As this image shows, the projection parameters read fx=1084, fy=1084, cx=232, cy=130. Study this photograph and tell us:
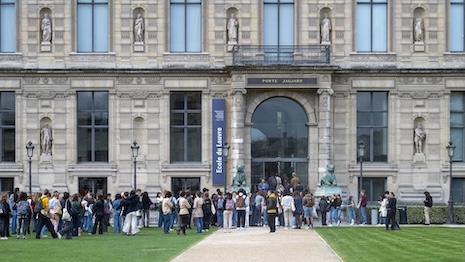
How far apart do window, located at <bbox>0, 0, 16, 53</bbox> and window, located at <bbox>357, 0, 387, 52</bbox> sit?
65.2 feet

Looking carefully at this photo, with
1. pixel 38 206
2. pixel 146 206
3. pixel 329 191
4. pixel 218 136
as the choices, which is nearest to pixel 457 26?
pixel 329 191

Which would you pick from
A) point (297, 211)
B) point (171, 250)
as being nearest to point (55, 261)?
point (171, 250)

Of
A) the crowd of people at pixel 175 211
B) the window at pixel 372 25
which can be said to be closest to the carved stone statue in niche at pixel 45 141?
the crowd of people at pixel 175 211

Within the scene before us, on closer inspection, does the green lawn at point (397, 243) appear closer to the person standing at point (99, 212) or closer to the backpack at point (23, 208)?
the person standing at point (99, 212)

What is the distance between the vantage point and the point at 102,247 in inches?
1506

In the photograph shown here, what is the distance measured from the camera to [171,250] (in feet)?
121

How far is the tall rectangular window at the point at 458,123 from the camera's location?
62.1 m

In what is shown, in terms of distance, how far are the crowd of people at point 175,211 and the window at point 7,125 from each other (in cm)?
894

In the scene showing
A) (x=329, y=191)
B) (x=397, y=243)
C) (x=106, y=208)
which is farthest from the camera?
(x=329, y=191)

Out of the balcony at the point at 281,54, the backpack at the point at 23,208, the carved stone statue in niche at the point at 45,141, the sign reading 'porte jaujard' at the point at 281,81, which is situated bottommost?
the backpack at the point at 23,208

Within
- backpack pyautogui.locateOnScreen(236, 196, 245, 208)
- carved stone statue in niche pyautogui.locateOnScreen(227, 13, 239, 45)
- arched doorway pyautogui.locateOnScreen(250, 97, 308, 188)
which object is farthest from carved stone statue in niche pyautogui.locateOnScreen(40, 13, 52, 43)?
backpack pyautogui.locateOnScreen(236, 196, 245, 208)

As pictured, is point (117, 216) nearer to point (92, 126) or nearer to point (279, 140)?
point (92, 126)

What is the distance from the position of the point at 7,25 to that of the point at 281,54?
51.7 feet

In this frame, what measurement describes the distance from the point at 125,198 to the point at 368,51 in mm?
21837
